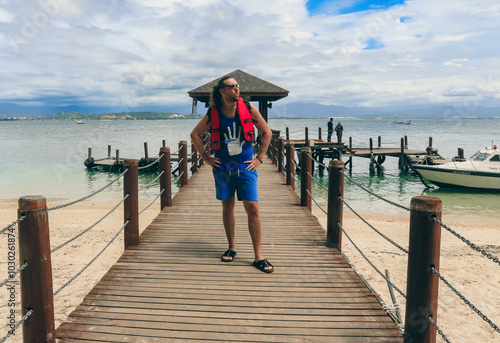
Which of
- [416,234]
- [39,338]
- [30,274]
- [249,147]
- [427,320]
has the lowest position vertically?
[39,338]

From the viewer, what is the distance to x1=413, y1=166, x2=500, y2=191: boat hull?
63.8ft

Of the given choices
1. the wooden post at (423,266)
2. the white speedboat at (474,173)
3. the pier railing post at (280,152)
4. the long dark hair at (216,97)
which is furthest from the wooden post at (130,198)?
the white speedboat at (474,173)

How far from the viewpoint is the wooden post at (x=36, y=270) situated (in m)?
2.69

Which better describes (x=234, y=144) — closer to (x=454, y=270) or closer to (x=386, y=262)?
(x=386, y=262)

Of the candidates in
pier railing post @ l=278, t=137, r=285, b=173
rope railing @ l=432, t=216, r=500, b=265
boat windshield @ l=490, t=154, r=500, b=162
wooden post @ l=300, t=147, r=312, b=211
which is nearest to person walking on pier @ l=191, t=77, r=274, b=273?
rope railing @ l=432, t=216, r=500, b=265

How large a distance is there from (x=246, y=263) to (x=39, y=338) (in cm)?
221

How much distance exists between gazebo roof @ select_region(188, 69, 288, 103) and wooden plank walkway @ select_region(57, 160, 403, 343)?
36.1ft

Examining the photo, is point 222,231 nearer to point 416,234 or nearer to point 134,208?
point 134,208

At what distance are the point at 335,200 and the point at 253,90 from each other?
475 inches

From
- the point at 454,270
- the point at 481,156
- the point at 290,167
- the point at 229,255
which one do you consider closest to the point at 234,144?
the point at 229,255

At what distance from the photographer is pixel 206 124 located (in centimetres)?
415

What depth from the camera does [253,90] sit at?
16156 mm

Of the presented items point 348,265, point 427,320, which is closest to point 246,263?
point 348,265

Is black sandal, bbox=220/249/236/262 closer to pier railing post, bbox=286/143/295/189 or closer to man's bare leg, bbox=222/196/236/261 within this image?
man's bare leg, bbox=222/196/236/261
